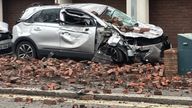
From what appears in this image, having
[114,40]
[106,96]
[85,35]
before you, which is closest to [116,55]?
[114,40]

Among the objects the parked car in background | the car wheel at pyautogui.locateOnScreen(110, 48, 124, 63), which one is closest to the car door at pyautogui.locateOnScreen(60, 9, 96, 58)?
the car wheel at pyautogui.locateOnScreen(110, 48, 124, 63)

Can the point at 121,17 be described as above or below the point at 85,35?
above

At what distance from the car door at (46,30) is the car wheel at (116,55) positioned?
181 cm

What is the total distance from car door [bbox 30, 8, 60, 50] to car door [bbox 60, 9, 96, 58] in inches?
8.0

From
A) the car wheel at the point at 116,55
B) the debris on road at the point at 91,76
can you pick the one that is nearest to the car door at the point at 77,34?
the debris on road at the point at 91,76

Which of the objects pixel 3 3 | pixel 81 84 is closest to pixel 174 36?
pixel 3 3

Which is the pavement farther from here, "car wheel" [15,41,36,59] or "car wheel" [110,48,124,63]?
"car wheel" [15,41,36,59]

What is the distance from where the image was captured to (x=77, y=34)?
1484 cm

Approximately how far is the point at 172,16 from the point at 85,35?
20.2 feet

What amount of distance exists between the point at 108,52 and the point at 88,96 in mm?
3958

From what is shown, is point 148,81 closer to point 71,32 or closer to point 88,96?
point 88,96

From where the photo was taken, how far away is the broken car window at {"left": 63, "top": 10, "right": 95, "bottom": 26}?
14797mm

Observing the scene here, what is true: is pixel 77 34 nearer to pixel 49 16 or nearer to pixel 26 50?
pixel 49 16

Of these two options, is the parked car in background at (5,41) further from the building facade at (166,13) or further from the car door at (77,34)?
the building facade at (166,13)
